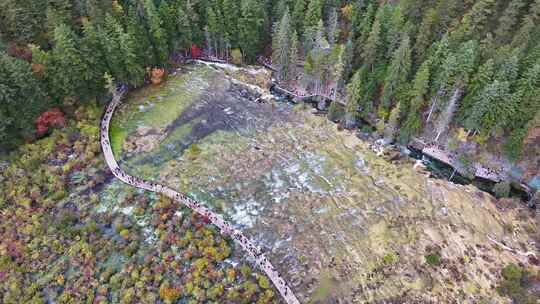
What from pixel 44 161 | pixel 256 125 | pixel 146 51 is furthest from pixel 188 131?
pixel 44 161

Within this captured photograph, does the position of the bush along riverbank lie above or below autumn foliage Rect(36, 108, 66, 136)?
below

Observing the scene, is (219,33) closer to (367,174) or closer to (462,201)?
(367,174)

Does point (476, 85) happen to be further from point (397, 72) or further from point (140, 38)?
point (140, 38)

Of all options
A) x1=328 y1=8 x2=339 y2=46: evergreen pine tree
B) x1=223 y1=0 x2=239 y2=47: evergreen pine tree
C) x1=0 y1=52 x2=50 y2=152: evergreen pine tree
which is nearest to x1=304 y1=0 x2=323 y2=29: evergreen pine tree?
x1=328 y1=8 x2=339 y2=46: evergreen pine tree

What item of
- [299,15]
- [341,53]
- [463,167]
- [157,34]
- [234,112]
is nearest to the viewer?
[463,167]

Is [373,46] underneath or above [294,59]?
above

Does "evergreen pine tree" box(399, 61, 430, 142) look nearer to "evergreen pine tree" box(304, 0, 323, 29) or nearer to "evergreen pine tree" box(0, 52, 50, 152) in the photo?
"evergreen pine tree" box(304, 0, 323, 29)

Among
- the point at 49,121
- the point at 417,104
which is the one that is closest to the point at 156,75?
the point at 49,121
